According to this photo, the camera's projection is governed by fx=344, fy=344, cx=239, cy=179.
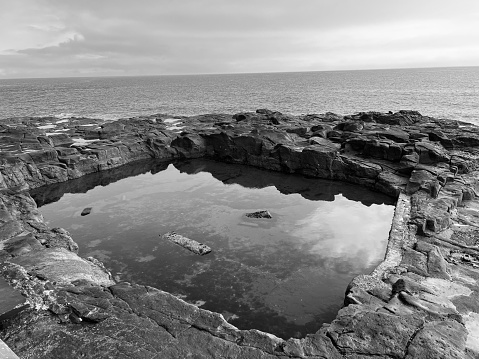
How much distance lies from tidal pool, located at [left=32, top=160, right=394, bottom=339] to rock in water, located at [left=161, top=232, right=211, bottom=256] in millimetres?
311

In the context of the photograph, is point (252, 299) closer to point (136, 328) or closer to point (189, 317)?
point (189, 317)

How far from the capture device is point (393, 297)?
37.3 ft

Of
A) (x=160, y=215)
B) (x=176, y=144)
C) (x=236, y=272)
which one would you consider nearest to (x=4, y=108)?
(x=176, y=144)

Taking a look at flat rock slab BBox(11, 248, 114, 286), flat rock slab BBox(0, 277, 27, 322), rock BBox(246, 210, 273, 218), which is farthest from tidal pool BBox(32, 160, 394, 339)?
flat rock slab BBox(0, 277, 27, 322)

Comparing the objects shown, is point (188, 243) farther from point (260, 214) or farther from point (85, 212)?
point (85, 212)

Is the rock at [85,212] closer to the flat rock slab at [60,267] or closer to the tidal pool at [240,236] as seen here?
the tidal pool at [240,236]

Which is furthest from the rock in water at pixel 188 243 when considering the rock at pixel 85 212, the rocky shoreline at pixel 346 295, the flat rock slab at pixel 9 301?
the flat rock slab at pixel 9 301

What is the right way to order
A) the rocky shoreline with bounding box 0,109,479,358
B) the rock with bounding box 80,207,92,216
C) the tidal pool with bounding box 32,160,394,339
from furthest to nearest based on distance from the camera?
the rock with bounding box 80,207,92,216 → the tidal pool with bounding box 32,160,394,339 → the rocky shoreline with bounding box 0,109,479,358

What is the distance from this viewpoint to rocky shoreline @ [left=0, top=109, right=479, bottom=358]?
866 cm

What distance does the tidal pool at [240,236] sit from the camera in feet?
46.3

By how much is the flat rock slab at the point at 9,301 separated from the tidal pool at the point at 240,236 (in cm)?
628

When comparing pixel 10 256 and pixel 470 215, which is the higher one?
pixel 10 256

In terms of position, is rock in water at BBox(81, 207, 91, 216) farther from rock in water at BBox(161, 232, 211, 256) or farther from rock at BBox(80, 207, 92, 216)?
rock in water at BBox(161, 232, 211, 256)

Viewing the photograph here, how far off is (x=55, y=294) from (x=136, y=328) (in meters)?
3.19
